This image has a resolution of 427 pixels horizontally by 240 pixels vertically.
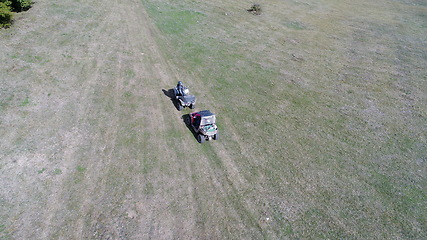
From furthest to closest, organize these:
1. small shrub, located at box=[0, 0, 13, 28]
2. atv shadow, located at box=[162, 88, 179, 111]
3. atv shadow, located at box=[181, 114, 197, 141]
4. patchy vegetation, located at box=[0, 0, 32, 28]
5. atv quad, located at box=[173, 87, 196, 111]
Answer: patchy vegetation, located at box=[0, 0, 32, 28] → small shrub, located at box=[0, 0, 13, 28] → atv shadow, located at box=[162, 88, 179, 111] → atv quad, located at box=[173, 87, 196, 111] → atv shadow, located at box=[181, 114, 197, 141]

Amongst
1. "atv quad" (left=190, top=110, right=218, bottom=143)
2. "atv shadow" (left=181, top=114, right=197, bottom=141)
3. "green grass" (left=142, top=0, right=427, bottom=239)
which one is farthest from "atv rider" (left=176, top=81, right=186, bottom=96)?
"atv quad" (left=190, top=110, right=218, bottom=143)

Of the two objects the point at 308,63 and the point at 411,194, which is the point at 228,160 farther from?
the point at 308,63

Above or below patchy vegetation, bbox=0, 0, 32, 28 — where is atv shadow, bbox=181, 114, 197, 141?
below

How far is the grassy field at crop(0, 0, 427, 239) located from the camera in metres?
12.3

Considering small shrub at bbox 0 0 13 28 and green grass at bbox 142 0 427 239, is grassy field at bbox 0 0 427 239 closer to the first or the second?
green grass at bbox 142 0 427 239

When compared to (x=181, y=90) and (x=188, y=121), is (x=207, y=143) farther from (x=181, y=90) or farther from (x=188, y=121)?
(x=181, y=90)

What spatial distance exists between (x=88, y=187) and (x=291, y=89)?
17.0 m

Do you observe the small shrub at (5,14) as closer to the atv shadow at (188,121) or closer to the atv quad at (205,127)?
the atv shadow at (188,121)

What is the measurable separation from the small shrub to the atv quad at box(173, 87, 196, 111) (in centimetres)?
1903

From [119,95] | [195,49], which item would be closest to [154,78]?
[119,95]

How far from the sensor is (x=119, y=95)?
19.7 metres

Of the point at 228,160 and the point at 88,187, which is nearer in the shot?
the point at 88,187

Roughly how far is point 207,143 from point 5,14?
23.7m

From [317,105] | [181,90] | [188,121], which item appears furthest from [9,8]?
[317,105]
